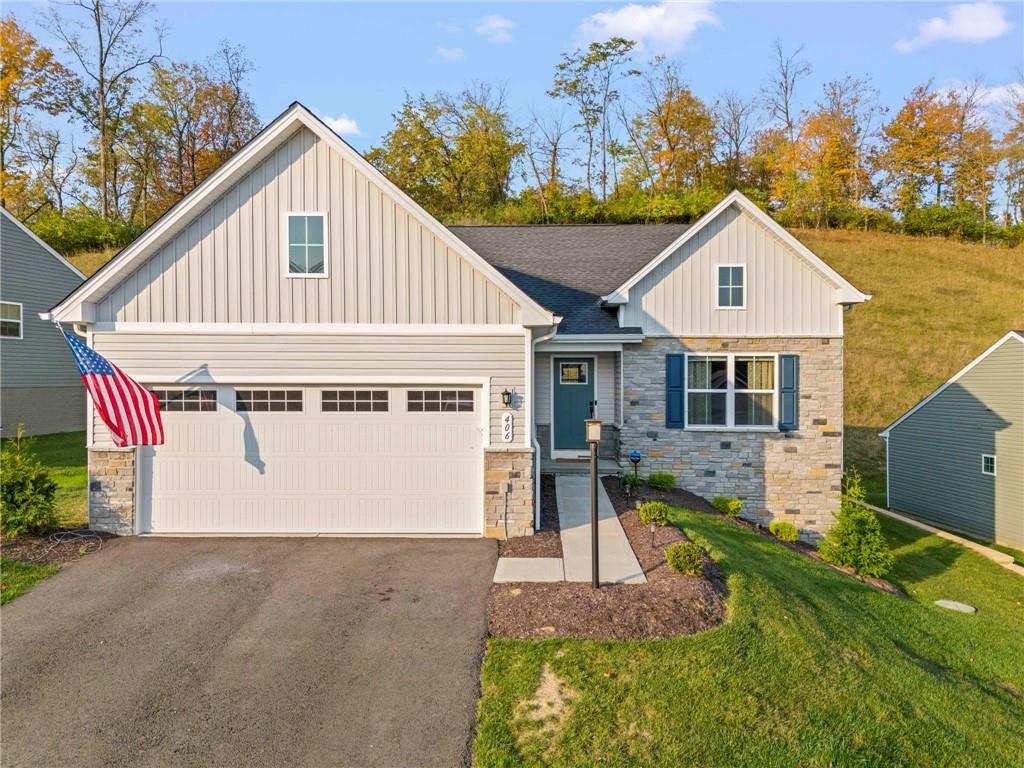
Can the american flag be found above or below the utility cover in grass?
above

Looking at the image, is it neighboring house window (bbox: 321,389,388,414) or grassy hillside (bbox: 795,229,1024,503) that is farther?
grassy hillside (bbox: 795,229,1024,503)

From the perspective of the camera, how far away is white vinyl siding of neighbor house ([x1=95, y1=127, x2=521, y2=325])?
853 centimetres

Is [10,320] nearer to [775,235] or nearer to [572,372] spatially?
[572,372]

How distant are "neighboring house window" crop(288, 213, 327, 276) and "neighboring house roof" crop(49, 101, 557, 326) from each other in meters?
1.01

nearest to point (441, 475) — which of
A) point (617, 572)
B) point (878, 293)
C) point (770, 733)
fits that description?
point (617, 572)

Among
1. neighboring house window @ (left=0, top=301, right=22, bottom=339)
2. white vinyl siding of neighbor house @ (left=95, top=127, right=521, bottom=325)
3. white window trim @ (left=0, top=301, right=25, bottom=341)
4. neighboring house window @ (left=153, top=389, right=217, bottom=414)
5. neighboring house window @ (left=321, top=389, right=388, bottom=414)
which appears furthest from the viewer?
white window trim @ (left=0, top=301, right=25, bottom=341)

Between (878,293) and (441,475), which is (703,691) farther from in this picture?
(878,293)

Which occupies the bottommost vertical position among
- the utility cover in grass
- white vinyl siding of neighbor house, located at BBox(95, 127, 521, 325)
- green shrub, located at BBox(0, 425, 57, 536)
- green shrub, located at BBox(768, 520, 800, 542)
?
the utility cover in grass

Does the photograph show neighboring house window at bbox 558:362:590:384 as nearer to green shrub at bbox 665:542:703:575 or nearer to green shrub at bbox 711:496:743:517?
green shrub at bbox 711:496:743:517

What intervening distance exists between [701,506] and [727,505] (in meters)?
0.81

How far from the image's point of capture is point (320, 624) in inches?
237

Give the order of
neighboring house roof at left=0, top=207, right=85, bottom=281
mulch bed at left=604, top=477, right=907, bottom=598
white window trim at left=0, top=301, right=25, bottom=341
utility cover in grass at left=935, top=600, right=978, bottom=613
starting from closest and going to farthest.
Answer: utility cover in grass at left=935, top=600, right=978, bottom=613, mulch bed at left=604, top=477, right=907, bottom=598, neighboring house roof at left=0, top=207, right=85, bottom=281, white window trim at left=0, top=301, right=25, bottom=341

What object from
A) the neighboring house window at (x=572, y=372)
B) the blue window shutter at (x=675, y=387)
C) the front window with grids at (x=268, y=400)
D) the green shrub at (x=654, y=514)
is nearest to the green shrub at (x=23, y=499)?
the front window with grids at (x=268, y=400)

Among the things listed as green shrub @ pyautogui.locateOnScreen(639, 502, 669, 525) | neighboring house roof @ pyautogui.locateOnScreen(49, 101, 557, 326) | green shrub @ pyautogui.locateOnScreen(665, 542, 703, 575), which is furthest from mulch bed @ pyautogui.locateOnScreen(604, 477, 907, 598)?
neighboring house roof @ pyautogui.locateOnScreen(49, 101, 557, 326)
